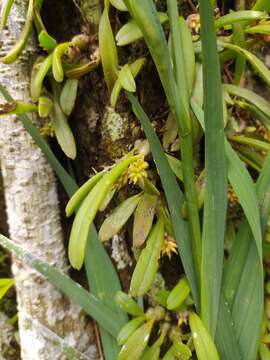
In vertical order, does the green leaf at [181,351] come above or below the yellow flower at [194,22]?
below

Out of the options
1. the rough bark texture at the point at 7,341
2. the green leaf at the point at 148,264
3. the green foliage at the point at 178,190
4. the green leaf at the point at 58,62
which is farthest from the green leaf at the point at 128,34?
→ the rough bark texture at the point at 7,341

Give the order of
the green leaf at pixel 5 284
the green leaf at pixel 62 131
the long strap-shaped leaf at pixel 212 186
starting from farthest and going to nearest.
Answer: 1. the green leaf at pixel 5 284
2. the green leaf at pixel 62 131
3. the long strap-shaped leaf at pixel 212 186

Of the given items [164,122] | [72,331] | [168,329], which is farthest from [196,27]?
[72,331]

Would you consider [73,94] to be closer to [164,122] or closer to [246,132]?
[164,122]

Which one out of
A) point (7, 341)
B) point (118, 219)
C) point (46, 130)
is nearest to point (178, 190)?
point (118, 219)

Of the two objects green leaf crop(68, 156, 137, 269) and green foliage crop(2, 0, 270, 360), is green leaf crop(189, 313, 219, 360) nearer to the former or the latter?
green foliage crop(2, 0, 270, 360)

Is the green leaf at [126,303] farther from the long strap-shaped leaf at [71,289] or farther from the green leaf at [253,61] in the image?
the green leaf at [253,61]

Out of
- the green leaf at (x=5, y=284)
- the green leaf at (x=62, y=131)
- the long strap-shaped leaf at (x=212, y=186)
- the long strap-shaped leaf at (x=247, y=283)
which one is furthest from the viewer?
the green leaf at (x=5, y=284)

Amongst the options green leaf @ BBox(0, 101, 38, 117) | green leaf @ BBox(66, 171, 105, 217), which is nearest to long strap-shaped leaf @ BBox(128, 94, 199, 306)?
green leaf @ BBox(66, 171, 105, 217)
